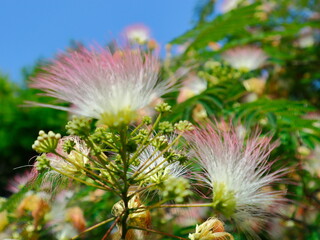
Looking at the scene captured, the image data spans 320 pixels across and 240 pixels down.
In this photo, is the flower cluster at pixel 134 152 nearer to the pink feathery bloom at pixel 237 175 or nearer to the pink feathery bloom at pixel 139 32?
the pink feathery bloom at pixel 237 175

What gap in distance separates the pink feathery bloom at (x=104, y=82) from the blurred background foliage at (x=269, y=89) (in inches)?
6.8

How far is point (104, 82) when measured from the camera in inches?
49.2

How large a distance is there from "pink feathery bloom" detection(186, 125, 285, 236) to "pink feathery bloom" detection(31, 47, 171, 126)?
1.02 feet

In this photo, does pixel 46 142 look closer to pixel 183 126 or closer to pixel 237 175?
pixel 183 126

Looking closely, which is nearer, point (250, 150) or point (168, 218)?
point (250, 150)

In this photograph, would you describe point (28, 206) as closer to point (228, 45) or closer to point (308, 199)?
point (308, 199)

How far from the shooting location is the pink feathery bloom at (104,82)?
123cm

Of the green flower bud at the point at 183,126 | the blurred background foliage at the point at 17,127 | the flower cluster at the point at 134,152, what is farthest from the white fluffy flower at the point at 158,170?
the blurred background foliage at the point at 17,127

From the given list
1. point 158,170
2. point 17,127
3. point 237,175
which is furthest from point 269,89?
point 17,127

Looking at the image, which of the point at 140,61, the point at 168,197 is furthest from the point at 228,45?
the point at 168,197

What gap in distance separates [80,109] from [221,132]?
64 cm

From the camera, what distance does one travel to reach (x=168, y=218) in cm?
263

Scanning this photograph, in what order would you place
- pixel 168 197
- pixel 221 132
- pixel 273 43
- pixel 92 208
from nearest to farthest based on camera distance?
pixel 168 197, pixel 221 132, pixel 92 208, pixel 273 43

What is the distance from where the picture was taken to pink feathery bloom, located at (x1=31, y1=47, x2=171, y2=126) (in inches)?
48.3
